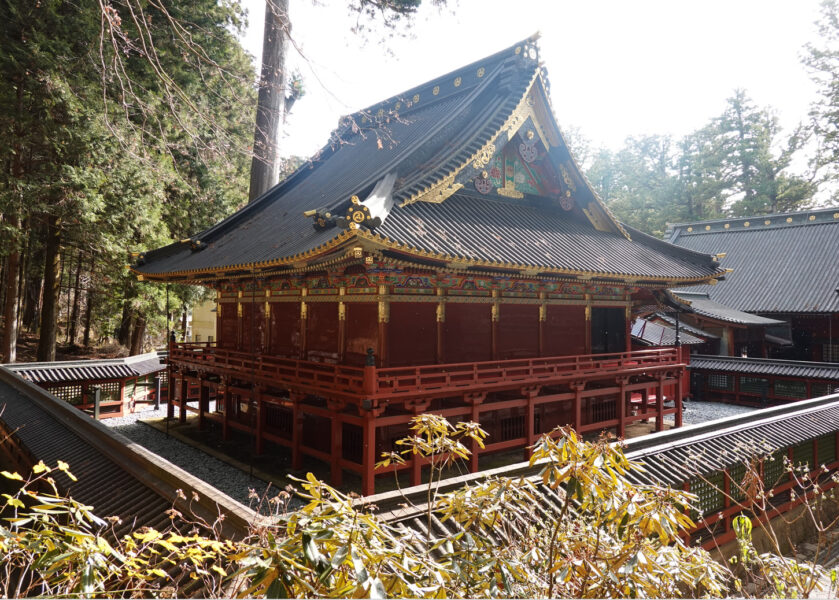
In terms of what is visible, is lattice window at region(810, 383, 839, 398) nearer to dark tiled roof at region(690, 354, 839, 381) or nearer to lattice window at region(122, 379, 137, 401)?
dark tiled roof at region(690, 354, 839, 381)

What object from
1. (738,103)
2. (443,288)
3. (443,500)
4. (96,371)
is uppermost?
(738,103)

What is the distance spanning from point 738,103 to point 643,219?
12605mm

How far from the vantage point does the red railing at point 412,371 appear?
10148mm

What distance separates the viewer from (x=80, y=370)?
16672mm

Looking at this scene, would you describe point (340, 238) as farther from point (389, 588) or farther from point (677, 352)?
point (677, 352)

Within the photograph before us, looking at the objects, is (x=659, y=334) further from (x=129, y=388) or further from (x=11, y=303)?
(x=11, y=303)

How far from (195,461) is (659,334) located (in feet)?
64.1

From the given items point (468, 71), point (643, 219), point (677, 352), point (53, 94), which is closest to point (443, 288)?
point (468, 71)

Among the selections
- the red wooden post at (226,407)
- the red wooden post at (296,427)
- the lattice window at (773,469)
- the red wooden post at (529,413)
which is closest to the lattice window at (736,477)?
the lattice window at (773,469)

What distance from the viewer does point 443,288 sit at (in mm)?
12008

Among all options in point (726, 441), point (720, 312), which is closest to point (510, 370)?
point (726, 441)

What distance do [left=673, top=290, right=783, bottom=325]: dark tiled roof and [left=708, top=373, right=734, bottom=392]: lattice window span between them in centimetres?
248

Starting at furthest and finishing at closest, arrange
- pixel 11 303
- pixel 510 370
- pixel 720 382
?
1. pixel 720 382
2. pixel 11 303
3. pixel 510 370

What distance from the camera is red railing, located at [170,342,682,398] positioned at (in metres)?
10.1
